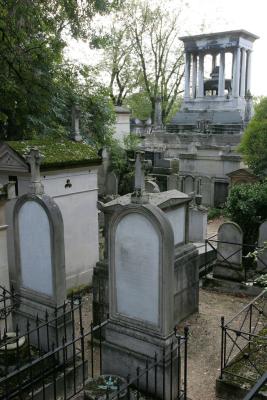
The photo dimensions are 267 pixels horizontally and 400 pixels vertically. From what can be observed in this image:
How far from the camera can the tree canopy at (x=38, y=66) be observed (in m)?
9.84

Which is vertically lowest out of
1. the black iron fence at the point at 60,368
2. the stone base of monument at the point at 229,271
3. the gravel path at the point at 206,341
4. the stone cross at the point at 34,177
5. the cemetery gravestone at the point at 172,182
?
the gravel path at the point at 206,341

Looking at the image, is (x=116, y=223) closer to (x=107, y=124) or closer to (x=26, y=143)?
(x=26, y=143)

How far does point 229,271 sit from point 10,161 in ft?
18.8

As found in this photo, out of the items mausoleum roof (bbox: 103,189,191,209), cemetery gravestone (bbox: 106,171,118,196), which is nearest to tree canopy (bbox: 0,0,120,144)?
mausoleum roof (bbox: 103,189,191,209)

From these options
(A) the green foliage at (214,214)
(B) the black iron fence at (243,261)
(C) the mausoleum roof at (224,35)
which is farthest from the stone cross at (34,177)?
(C) the mausoleum roof at (224,35)

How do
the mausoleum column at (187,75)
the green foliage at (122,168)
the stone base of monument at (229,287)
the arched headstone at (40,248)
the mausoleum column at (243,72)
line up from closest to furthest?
1. the arched headstone at (40,248)
2. the stone base of monument at (229,287)
3. the green foliage at (122,168)
4. the mausoleum column at (243,72)
5. the mausoleum column at (187,75)

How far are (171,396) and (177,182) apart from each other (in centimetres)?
1372

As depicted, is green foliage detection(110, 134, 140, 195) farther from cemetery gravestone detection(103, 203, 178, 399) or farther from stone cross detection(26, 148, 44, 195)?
cemetery gravestone detection(103, 203, 178, 399)

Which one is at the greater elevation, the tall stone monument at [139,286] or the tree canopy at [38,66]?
the tree canopy at [38,66]

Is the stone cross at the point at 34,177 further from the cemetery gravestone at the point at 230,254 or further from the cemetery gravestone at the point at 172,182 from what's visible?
the cemetery gravestone at the point at 172,182

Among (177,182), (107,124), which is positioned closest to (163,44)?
(177,182)

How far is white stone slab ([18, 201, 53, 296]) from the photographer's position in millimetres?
5695

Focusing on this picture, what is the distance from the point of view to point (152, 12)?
32.5m

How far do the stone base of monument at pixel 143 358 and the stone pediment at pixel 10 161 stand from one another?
13.0 ft
